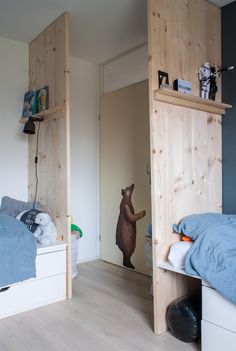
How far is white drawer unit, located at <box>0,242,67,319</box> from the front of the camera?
2.39 meters

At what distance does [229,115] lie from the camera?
2549 mm

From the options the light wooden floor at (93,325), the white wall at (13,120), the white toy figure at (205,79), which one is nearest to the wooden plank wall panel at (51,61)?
the white wall at (13,120)

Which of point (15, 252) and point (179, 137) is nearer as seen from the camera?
point (179, 137)

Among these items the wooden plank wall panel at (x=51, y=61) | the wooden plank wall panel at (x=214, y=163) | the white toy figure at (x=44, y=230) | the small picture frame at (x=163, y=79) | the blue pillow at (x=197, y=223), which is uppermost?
the wooden plank wall panel at (x=51, y=61)

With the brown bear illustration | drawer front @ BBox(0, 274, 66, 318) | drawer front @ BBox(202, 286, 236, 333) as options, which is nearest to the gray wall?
drawer front @ BBox(202, 286, 236, 333)

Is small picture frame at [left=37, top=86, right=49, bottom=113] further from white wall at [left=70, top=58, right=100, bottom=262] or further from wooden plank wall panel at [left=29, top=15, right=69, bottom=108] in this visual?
white wall at [left=70, top=58, right=100, bottom=262]

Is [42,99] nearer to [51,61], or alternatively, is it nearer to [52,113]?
[52,113]

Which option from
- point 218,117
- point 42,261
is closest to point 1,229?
point 42,261

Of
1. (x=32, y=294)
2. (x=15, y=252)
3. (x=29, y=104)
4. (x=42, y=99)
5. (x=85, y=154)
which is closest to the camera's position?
(x=15, y=252)

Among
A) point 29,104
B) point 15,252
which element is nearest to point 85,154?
point 29,104

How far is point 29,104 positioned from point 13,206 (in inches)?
42.2

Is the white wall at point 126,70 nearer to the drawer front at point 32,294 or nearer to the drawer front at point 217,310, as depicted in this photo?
the drawer front at point 32,294

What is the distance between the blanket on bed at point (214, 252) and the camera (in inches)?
65.0

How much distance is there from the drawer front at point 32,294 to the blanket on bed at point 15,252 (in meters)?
0.14
